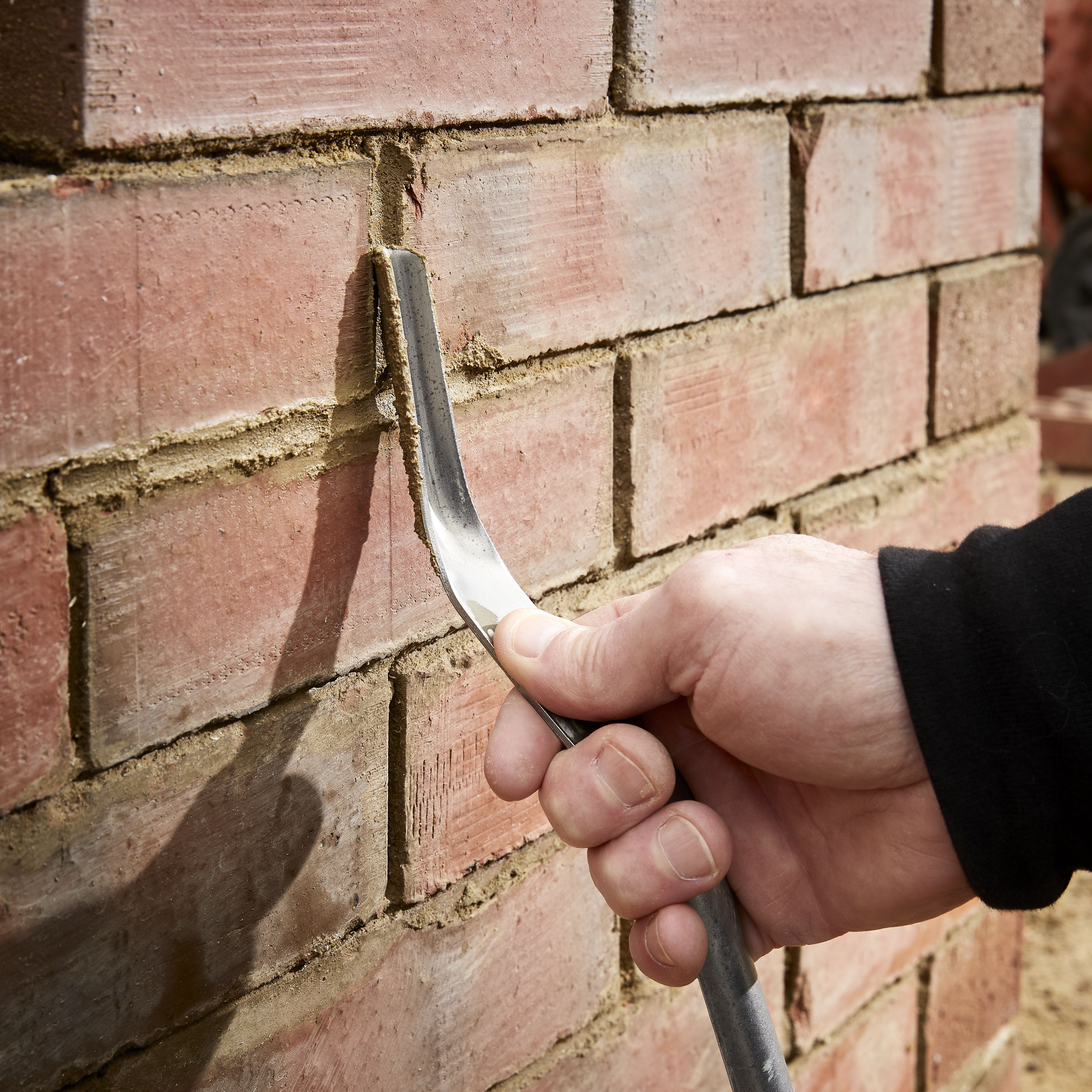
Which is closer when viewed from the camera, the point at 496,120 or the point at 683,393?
the point at 496,120

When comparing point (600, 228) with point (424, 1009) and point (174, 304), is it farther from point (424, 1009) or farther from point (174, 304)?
point (424, 1009)

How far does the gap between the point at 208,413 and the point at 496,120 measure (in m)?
0.36

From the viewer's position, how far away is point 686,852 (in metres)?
0.86

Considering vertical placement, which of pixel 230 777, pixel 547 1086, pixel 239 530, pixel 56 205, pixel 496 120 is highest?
pixel 496 120

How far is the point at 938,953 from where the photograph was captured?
5.58 feet

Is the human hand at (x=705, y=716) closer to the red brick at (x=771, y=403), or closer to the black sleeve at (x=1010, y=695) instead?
the black sleeve at (x=1010, y=695)

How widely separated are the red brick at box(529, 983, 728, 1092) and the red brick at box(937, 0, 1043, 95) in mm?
1171

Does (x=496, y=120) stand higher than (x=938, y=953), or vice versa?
(x=496, y=120)

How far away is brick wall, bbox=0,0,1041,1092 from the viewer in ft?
2.30

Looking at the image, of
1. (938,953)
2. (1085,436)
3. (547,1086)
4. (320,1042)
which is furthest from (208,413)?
(1085,436)

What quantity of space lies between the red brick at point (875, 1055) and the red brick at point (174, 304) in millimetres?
1133

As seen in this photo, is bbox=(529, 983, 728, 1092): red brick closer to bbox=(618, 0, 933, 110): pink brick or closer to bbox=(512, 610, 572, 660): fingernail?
bbox=(512, 610, 572, 660): fingernail

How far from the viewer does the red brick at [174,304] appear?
0.66m

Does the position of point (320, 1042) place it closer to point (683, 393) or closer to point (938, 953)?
point (683, 393)
